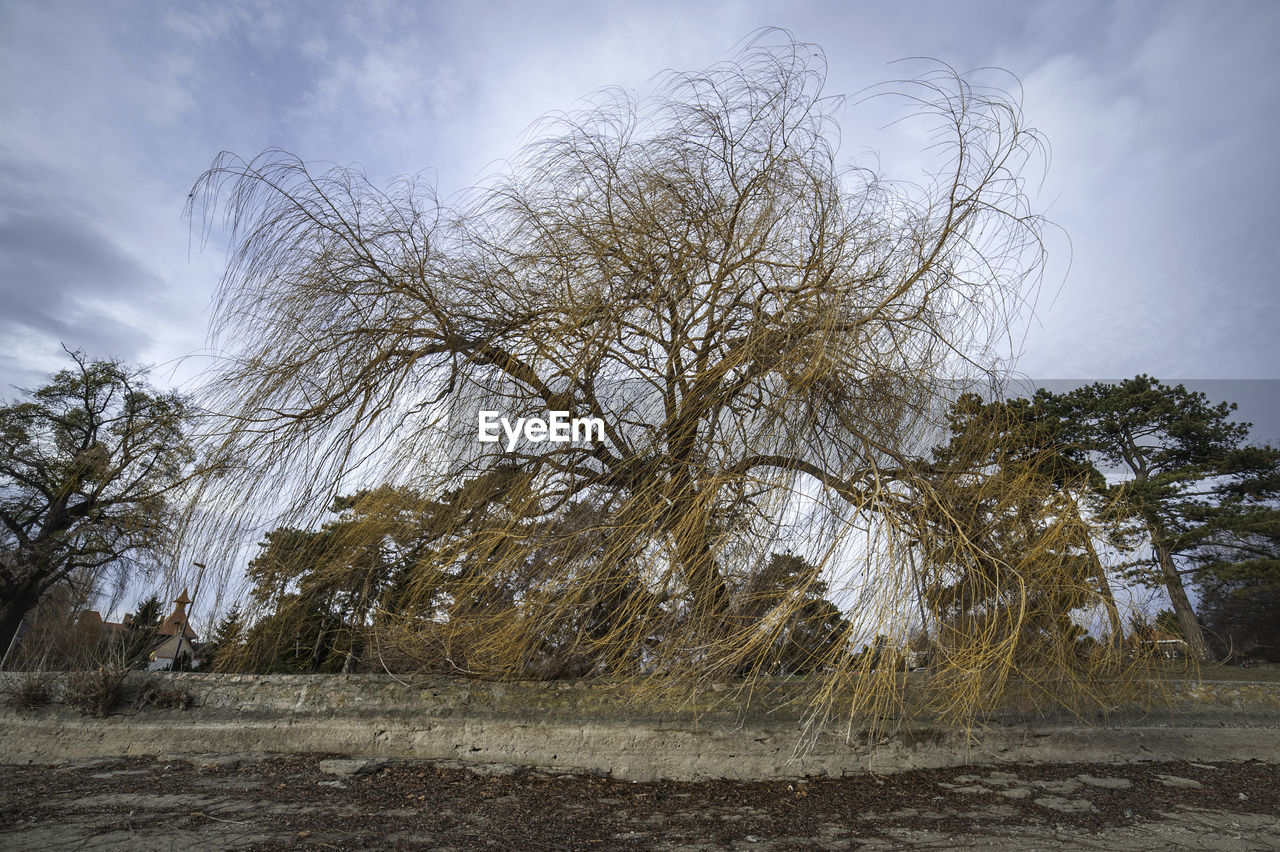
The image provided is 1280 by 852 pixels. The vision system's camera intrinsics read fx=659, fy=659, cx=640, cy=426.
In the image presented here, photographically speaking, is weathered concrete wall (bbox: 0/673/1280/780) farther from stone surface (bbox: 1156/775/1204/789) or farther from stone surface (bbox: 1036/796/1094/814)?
stone surface (bbox: 1036/796/1094/814)

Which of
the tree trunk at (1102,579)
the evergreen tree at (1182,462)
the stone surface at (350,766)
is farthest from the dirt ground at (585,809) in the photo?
the evergreen tree at (1182,462)

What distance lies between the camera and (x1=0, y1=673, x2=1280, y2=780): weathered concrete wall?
5.03 metres

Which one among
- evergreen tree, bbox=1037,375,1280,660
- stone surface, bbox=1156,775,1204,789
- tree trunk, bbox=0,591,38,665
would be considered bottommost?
stone surface, bbox=1156,775,1204,789

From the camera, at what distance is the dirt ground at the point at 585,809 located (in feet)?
11.3

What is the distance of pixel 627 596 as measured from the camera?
4.40 metres

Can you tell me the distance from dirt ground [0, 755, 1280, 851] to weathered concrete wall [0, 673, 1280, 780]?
0.18 m

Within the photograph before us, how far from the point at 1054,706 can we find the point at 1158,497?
34.7 feet

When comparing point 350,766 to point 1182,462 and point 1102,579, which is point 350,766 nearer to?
point 1102,579

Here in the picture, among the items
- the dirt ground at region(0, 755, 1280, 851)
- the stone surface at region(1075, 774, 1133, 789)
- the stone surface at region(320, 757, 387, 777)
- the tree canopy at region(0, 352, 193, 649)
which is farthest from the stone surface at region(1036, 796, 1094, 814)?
the tree canopy at region(0, 352, 193, 649)

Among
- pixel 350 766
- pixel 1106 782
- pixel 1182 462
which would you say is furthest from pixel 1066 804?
pixel 1182 462

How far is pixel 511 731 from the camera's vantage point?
5133 millimetres

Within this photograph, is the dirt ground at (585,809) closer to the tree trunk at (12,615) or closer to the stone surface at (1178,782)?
the stone surface at (1178,782)

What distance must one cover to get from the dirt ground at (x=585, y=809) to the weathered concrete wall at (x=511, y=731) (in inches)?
7.3

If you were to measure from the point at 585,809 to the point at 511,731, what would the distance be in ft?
3.91
